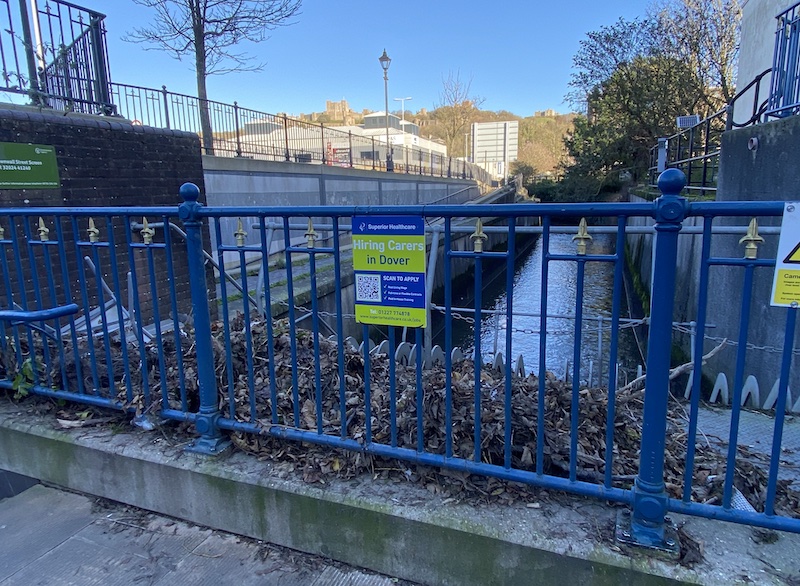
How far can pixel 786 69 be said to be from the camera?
5660mm

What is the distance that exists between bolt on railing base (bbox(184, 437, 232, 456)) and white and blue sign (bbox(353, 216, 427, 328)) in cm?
101

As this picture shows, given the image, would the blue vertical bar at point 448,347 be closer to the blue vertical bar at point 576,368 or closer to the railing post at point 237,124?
the blue vertical bar at point 576,368

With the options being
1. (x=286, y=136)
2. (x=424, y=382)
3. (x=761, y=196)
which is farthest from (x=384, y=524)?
(x=286, y=136)

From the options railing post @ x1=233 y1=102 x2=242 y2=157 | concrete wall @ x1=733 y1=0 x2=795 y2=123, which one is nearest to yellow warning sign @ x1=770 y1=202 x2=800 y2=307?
railing post @ x1=233 y1=102 x2=242 y2=157

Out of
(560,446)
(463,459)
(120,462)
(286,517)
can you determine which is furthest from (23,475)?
(560,446)

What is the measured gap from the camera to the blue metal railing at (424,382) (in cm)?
179

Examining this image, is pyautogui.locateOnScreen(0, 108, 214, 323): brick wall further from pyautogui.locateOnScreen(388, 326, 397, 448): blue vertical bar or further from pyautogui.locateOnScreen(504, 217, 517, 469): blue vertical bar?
pyautogui.locateOnScreen(504, 217, 517, 469): blue vertical bar

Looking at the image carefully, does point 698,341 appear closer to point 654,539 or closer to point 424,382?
point 654,539

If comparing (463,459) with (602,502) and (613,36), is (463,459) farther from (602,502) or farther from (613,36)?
(613,36)

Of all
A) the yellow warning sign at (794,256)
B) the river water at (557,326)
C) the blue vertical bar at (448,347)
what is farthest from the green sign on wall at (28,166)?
the yellow warning sign at (794,256)

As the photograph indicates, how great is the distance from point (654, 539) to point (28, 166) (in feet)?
19.0

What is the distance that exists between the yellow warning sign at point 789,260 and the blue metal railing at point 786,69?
4.61 metres

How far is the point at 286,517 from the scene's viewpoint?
229 cm

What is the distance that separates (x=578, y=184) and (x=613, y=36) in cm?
832
